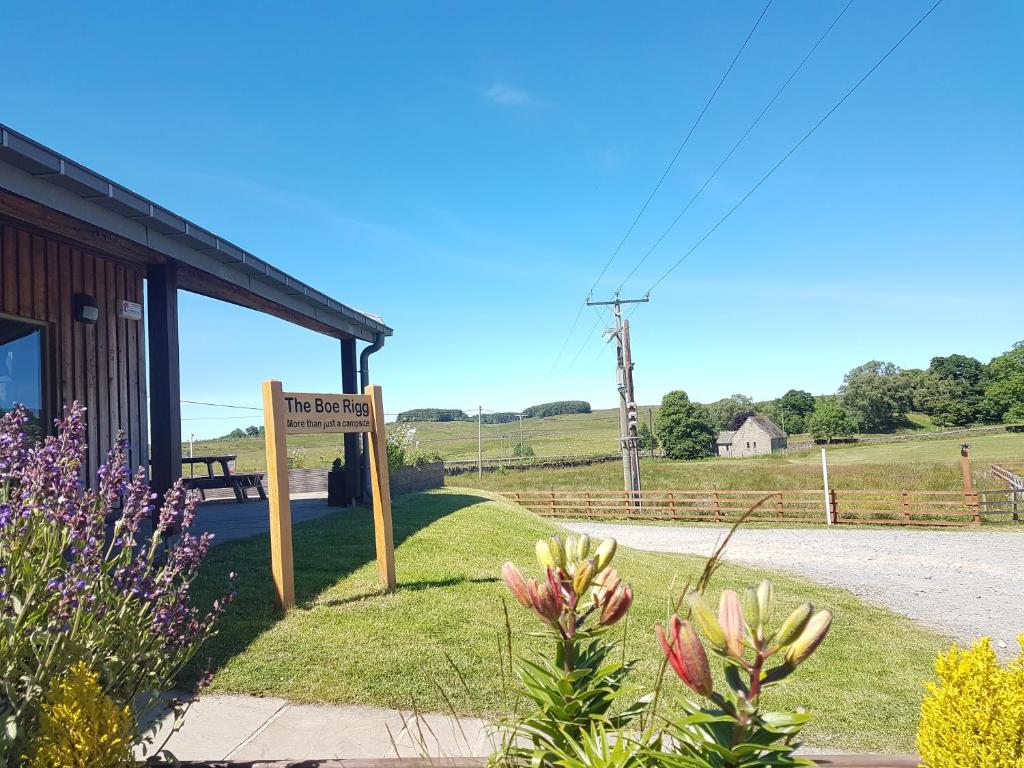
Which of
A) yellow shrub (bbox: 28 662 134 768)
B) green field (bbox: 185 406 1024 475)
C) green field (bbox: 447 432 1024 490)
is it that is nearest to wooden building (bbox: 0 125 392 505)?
yellow shrub (bbox: 28 662 134 768)

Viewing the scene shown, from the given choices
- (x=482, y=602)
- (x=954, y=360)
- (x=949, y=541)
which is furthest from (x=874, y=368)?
(x=482, y=602)

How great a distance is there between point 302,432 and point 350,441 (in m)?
5.49

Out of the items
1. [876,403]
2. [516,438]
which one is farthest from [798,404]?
[516,438]

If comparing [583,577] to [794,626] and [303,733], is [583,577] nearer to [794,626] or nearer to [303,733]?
[794,626]

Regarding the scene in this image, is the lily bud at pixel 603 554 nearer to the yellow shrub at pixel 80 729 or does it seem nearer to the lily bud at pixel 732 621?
the lily bud at pixel 732 621

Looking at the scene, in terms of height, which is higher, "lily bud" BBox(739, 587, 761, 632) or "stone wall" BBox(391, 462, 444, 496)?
"lily bud" BBox(739, 587, 761, 632)

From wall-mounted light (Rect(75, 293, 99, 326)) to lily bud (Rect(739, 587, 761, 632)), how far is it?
281 inches

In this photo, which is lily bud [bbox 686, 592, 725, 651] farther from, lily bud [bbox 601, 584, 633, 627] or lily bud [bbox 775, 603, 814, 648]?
lily bud [bbox 601, 584, 633, 627]

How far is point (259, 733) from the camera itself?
10.2 feet

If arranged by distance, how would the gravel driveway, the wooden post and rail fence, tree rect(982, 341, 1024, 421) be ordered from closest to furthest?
1. the gravel driveway
2. the wooden post and rail fence
3. tree rect(982, 341, 1024, 421)

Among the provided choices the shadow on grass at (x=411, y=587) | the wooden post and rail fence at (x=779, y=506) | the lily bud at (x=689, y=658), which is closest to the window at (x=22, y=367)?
the shadow on grass at (x=411, y=587)

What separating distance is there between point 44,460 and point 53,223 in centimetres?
425

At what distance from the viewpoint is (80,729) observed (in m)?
1.70

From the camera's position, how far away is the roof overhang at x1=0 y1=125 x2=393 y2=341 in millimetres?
4258
